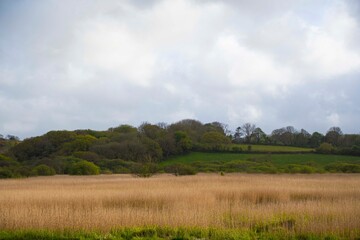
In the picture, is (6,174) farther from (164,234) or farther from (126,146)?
(164,234)

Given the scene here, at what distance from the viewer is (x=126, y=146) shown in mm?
66188

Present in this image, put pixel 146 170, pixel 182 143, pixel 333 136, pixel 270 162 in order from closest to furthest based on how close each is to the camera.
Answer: pixel 146 170 < pixel 270 162 < pixel 182 143 < pixel 333 136

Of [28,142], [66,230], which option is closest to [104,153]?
[28,142]

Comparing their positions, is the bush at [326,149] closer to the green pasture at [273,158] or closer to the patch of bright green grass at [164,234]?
the green pasture at [273,158]

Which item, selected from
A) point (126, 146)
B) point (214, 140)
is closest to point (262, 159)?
point (214, 140)

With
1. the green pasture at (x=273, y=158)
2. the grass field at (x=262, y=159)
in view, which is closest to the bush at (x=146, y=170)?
the grass field at (x=262, y=159)

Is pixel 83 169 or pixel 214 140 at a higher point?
pixel 214 140

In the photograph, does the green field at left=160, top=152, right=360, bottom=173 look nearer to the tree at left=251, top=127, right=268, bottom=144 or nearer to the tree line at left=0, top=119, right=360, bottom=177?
the tree line at left=0, top=119, right=360, bottom=177

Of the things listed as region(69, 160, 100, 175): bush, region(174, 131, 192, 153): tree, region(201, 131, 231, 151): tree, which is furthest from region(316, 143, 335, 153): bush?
region(69, 160, 100, 175): bush

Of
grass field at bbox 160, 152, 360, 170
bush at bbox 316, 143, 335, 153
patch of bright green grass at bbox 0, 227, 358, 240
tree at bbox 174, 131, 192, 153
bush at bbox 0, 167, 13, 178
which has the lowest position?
bush at bbox 0, 167, 13, 178

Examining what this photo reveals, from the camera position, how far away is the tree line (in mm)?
56844

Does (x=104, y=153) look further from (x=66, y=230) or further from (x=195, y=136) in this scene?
(x=66, y=230)

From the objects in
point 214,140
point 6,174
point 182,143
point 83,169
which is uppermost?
point 214,140

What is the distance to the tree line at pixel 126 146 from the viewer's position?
5684 centimetres
